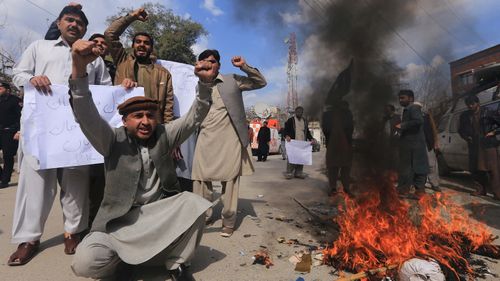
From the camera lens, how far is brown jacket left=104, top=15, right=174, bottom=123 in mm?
3971

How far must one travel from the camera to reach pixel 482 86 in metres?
6.86

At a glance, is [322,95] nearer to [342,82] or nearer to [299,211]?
[342,82]

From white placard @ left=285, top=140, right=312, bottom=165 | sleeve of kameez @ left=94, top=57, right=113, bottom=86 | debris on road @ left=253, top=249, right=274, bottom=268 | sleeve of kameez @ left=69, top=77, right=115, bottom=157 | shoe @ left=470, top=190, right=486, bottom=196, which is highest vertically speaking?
sleeve of kameez @ left=94, top=57, right=113, bottom=86

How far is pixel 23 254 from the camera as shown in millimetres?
3420

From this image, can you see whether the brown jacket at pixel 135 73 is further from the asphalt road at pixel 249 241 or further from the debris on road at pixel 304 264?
the debris on road at pixel 304 264

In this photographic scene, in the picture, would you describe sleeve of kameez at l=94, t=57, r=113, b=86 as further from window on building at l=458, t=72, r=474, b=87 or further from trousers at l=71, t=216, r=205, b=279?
window on building at l=458, t=72, r=474, b=87

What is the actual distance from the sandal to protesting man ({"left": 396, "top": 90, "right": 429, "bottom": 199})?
192 inches

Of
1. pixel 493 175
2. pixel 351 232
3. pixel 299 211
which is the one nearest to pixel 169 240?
pixel 351 232

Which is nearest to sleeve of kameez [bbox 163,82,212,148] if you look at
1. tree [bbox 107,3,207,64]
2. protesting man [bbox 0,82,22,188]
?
protesting man [bbox 0,82,22,188]

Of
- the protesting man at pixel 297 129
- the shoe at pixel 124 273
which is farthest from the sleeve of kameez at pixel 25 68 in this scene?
the protesting man at pixel 297 129

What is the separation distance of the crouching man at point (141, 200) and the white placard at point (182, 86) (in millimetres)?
1332

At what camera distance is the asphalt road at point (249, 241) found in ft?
10.6

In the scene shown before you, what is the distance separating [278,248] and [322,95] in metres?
2.04

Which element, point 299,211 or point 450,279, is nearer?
point 450,279
